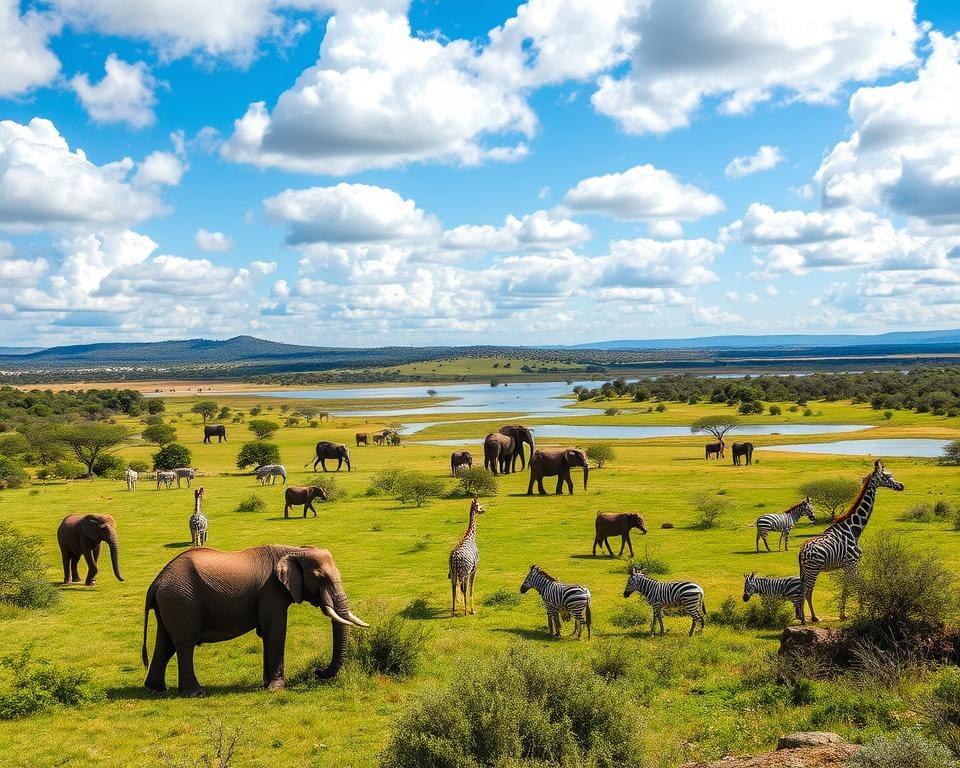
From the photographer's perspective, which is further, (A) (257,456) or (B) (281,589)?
(A) (257,456)

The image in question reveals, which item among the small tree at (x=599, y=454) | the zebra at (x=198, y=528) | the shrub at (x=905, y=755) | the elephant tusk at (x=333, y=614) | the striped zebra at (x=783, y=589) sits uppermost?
the shrub at (x=905, y=755)

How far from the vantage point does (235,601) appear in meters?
13.8

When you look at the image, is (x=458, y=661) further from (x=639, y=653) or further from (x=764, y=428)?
(x=764, y=428)

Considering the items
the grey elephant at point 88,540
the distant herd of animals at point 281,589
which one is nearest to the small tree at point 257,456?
the distant herd of animals at point 281,589

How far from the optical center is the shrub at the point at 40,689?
507 inches

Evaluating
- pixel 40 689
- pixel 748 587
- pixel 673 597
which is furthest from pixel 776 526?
pixel 40 689

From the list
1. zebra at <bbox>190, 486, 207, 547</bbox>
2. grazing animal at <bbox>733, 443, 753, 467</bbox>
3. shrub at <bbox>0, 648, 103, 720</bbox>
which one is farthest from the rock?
grazing animal at <bbox>733, 443, 753, 467</bbox>

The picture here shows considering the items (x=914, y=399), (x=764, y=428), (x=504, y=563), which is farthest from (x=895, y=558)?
(x=914, y=399)

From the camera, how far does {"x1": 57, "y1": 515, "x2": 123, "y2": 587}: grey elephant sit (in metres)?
21.8

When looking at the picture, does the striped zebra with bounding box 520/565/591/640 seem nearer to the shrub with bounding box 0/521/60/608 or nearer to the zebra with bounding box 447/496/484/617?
the zebra with bounding box 447/496/484/617

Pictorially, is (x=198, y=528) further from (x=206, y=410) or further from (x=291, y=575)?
(x=206, y=410)

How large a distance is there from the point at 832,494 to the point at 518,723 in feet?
87.7

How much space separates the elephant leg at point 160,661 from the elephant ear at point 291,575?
2330 mm

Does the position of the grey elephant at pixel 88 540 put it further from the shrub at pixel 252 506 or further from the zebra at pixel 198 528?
the shrub at pixel 252 506
